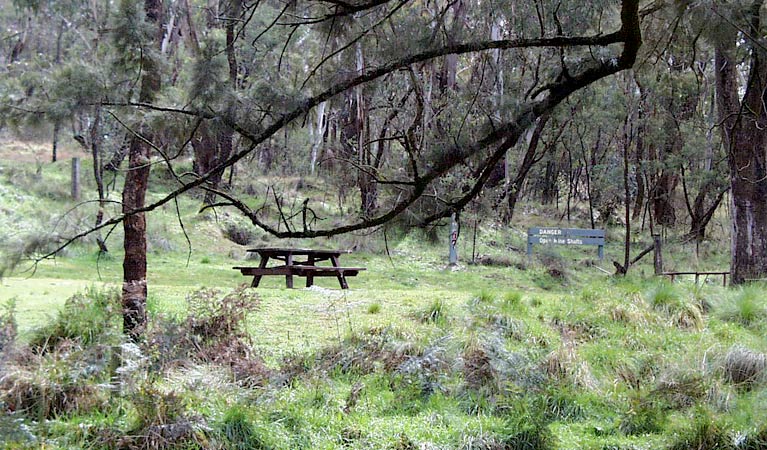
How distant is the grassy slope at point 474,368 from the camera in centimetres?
518

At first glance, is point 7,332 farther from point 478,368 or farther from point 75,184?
point 478,368

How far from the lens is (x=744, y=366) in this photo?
6.11m

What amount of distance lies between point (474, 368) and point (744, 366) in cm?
226

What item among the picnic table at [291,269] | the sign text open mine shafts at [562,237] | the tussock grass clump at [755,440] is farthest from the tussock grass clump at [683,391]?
the sign text open mine shafts at [562,237]

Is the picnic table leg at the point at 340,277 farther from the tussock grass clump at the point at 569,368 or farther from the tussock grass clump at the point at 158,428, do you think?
the tussock grass clump at the point at 158,428

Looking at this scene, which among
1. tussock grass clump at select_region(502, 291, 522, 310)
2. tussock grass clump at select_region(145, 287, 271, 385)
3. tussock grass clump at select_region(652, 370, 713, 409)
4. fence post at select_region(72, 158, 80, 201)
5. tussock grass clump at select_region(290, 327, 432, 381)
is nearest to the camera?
tussock grass clump at select_region(652, 370, 713, 409)

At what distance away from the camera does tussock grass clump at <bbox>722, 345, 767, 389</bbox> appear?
5.98 metres

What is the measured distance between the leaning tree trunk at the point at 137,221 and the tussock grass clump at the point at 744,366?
4859mm

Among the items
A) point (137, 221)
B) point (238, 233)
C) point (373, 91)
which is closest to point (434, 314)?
point (373, 91)

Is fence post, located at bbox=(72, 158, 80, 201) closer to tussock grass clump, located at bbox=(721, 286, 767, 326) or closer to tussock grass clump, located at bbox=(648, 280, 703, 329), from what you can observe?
tussock grass clump, located at bbox=(648, 280, 703, 329)

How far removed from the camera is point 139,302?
6133 millimetres

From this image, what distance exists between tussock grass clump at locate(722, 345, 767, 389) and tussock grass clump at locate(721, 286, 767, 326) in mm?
1563

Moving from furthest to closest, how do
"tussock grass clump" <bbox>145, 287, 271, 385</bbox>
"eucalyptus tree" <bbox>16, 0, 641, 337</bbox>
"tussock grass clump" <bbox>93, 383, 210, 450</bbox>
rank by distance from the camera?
"tussock grass clump" <bbox>145, 287, 271, 385</bbox> < "tussock grass clump" <bbox>93, 383, 210, 450</bbox> < "eucalyptus tree" <bbox>16, 0, 641, 337</bbox>

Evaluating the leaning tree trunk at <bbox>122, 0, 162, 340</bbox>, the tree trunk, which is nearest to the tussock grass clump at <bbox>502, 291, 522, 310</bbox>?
the tree trunk
